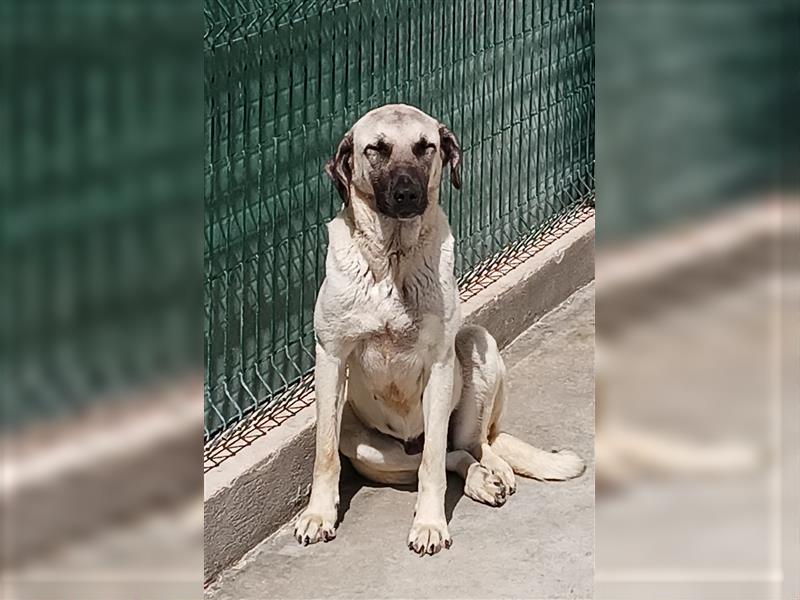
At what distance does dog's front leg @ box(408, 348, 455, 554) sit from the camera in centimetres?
416

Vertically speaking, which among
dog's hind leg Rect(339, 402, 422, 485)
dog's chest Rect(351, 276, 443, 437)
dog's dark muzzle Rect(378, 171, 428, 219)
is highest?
dog's dark muzzle Rect(378, 171, 428, 219)

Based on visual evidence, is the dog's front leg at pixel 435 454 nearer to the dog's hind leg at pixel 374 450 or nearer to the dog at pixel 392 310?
the dog at pixel 392 310

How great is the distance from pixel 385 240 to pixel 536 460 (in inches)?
43.8

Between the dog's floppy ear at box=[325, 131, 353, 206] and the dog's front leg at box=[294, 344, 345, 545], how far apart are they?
0.56 metres

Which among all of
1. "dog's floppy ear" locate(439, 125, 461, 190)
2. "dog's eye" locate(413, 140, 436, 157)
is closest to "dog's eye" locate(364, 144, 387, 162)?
"dog's eye" locate(413, 140, 436, 157)

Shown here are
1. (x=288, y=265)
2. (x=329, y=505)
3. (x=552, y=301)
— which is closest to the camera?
(x=329, y=505)
